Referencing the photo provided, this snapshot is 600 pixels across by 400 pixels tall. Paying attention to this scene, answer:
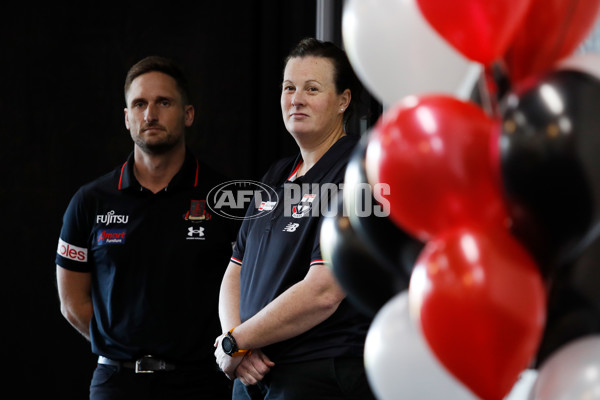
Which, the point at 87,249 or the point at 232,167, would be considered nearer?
the point at 87,249

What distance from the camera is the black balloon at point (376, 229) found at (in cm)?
106

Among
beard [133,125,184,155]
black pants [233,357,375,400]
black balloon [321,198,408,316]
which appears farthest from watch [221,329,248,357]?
beard [133,125,184,155]

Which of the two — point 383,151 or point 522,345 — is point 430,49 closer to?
point 383,151

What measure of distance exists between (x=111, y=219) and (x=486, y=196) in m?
1.60

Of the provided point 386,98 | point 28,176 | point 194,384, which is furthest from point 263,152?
point 386,98

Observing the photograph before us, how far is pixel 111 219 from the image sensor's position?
2316 mm

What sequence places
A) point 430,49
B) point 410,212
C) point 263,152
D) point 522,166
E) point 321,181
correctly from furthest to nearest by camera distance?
1. point 263,152
2. point 321,181
3. point 430,49
4. point 410,212
5. point 522,166

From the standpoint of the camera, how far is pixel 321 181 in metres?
1.86

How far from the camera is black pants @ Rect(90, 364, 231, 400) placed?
7.14 feet

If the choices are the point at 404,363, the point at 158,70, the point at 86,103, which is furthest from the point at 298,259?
the point at 86,103

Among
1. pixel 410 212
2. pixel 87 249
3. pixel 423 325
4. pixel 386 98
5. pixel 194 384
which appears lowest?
pixel 194 384

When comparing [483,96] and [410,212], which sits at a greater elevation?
[483,96]

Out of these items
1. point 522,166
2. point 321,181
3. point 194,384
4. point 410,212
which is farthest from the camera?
point 194,384

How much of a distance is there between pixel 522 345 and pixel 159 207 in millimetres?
1609
